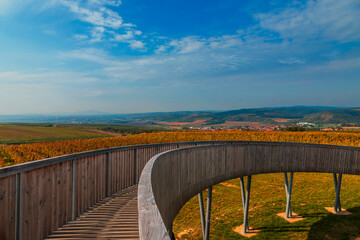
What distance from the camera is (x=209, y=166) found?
10758 millimetres

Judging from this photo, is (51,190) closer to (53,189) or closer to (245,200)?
(53,189)

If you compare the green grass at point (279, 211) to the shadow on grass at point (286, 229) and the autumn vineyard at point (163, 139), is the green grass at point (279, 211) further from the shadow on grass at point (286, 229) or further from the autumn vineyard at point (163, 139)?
the autumn vineyard at point (163, 139)

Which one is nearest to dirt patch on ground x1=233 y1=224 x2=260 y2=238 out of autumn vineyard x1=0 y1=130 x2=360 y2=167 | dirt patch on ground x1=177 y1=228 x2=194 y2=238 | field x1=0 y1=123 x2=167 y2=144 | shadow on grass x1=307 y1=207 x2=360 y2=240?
dirt patch on ground x1=177 y1=228 x2=194 y2=238

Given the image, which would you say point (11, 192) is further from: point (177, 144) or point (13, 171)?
point (177, 144)

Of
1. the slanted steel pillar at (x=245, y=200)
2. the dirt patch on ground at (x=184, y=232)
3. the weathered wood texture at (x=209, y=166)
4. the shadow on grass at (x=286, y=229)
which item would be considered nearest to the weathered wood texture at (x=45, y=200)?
the weathered wood texture at (x=209, y=166)

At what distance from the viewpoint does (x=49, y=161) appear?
184 inches

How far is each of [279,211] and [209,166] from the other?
1065 cm

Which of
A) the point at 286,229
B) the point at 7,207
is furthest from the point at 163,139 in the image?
the point at 7,207

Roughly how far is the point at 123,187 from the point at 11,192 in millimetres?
4921

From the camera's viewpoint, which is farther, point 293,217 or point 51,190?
point 293,217

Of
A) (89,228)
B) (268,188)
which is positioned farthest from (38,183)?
(268,188)

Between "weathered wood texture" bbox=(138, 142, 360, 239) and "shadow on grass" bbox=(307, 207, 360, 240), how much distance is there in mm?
4033

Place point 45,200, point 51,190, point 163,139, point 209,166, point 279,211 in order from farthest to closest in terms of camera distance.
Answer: point 163,139 → point 279,211 → point 209,166 → point 51,190 → point 45,200

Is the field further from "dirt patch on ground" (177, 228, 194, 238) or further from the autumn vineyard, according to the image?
"dirt patch on ground" (177, 228, 194, 238)
